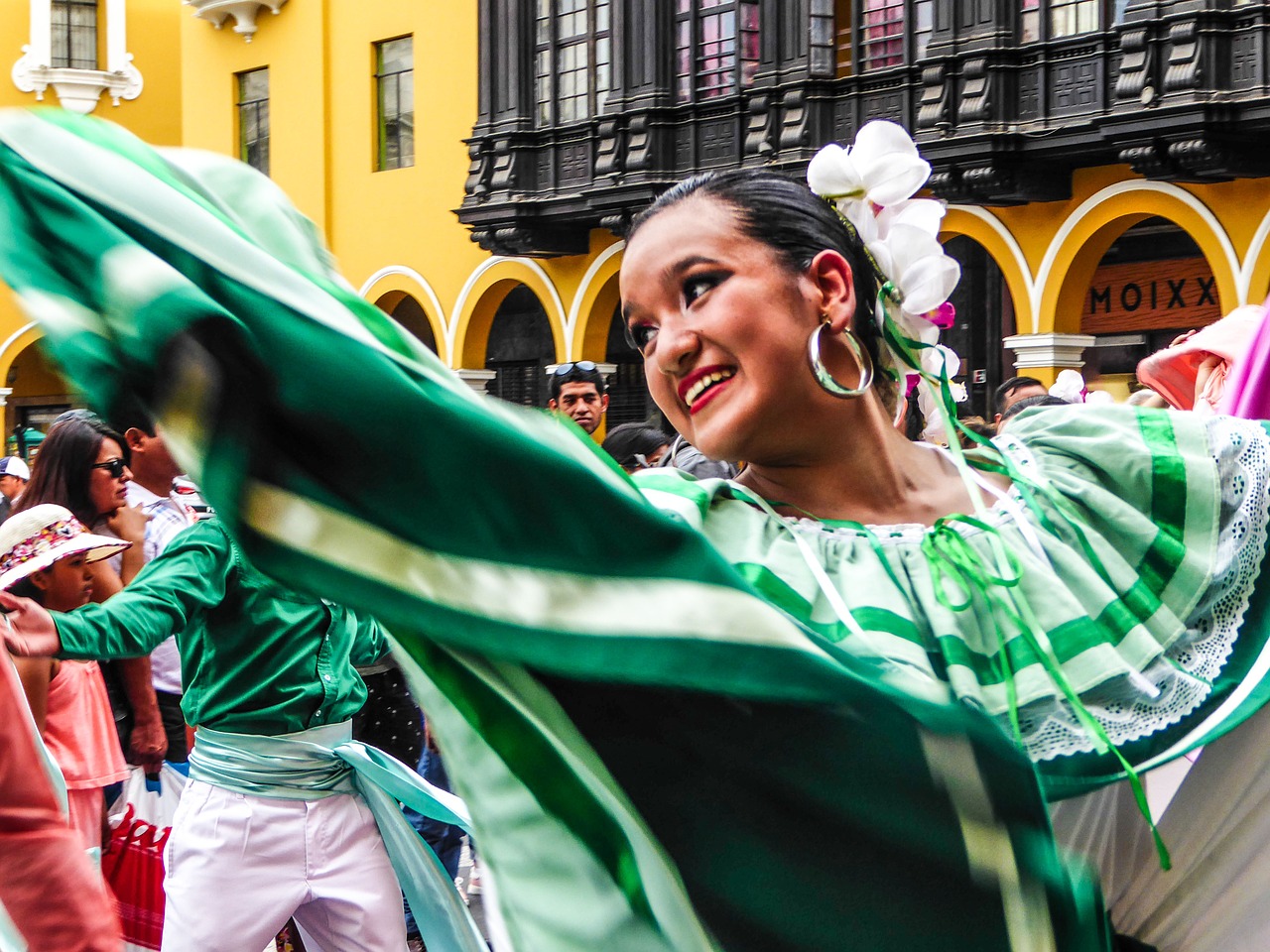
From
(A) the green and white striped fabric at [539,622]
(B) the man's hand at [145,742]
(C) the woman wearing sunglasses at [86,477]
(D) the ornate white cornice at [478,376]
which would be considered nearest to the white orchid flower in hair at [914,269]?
(A) the green and white striped fabric at [539,622]

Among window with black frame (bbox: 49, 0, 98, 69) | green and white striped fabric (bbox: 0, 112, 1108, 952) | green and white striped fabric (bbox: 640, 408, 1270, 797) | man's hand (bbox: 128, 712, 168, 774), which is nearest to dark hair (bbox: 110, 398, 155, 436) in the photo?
green and white striped fabric (bbox: 0, 112, 1108, 952)

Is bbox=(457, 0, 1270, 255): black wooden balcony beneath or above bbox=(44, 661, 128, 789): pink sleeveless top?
above

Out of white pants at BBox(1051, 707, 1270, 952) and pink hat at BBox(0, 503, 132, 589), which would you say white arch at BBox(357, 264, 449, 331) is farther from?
white pants at BBox(1051, 707, 1270, 952)

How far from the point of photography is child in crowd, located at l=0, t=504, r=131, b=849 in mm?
4820

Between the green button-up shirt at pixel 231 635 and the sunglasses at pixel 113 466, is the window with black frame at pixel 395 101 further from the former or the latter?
the green button-up shirt at pixel 231 635

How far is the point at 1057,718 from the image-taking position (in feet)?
6.03

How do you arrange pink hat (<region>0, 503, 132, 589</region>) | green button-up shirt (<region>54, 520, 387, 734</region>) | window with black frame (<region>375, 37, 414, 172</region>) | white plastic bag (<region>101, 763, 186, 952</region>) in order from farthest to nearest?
window with black frame (<region>375, 37, 414, 172</region>)
white plastic bag (<region>101, 763, 186, 952</region>)
pink hat (<region>0, 503, 132, 589</region>)
green button-up shirt (<region>54, 520, 387, 734</region>)

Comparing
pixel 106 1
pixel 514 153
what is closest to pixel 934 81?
pixel 514 153

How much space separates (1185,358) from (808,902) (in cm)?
294

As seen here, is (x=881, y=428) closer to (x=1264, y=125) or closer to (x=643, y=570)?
(x=643, y=570)

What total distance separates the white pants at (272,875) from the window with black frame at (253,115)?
70.2ft

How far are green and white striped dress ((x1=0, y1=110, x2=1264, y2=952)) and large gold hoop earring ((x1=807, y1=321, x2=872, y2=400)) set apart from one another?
1.51 feet

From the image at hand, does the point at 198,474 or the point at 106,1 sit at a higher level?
the point at 106,1

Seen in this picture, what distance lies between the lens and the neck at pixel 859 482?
203cm
